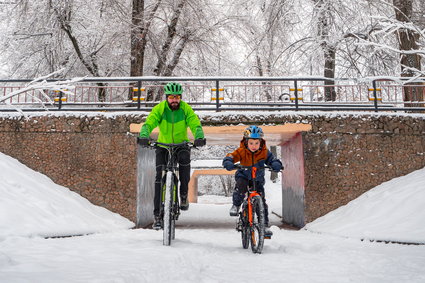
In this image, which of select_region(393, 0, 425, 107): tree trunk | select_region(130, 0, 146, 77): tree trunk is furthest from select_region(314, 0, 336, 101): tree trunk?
select_region(130, 0, 146, 77): tree trunk

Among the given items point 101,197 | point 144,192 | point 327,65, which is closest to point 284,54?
point 327,65

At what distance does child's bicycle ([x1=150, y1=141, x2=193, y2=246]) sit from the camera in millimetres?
4809

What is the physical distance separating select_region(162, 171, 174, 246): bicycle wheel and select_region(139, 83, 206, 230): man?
0.18 meters

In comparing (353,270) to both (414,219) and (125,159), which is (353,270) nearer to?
(414,219)

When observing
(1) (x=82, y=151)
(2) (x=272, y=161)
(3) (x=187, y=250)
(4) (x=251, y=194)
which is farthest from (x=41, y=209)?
(2) (x=272, y=161)

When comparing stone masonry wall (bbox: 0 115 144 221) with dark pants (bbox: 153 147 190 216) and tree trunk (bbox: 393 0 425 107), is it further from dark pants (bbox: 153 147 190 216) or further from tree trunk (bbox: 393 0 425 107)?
tree trunk (bbox: 393 0 425 107)

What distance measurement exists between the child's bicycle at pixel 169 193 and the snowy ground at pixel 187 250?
26 cm

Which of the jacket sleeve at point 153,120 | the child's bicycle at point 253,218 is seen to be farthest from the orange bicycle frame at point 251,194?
the jacket sleeve at point 153,120

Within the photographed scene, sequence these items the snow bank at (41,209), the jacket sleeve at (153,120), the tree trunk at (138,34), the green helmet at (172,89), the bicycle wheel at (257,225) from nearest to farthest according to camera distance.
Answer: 1. the bicycle wheel at (257,225)
2. the jacket sleeve at (153,120)
3. the green helmet at (172,89)
4. the snow bank at (41,209)
5. the tree trunk at (138,34)

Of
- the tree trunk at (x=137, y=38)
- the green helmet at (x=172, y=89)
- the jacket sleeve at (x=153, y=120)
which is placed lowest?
the jacket sleeve at (x=153, y=120)

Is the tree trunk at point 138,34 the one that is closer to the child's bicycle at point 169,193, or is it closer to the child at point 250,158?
the child's bicycle at point 169,193

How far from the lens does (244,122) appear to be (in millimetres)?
9562

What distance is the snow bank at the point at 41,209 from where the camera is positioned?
5938 mm

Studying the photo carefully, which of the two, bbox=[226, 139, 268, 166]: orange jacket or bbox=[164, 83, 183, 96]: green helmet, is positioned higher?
bbox=[164, 83, 183, 96]: green helmet
